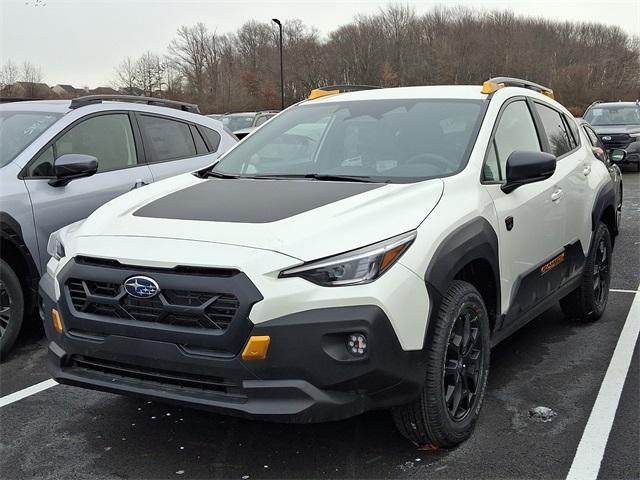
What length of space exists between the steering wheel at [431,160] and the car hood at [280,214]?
26cm

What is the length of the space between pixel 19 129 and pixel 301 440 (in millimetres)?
3429

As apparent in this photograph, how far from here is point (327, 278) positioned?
2.73 meters

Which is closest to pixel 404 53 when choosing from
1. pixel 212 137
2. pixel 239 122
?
pixel 239 122

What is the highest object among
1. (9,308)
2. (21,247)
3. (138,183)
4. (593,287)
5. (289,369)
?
(138,183)

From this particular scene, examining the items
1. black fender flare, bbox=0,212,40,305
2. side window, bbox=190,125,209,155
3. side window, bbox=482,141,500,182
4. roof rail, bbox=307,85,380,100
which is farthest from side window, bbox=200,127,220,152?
side window, bbox=482,141,500,182

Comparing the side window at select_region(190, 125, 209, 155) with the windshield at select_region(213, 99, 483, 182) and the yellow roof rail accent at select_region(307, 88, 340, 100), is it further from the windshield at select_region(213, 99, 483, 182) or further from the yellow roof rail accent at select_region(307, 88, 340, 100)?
the windshield at select_region(213, 99, 483, 182)

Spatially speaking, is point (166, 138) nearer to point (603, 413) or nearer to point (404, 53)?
point (603, 413)

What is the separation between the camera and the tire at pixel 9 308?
4566 mm

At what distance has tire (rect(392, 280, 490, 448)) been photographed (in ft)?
9.71

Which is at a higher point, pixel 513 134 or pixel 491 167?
pixel 513 134

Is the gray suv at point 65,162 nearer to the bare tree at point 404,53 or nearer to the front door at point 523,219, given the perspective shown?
the front door at point 523,219

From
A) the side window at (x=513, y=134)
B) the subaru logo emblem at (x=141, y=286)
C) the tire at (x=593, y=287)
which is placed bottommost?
the tire at (x=593, y=287)

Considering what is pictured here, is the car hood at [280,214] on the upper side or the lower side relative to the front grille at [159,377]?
upper

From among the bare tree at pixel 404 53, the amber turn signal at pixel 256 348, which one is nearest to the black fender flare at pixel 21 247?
the amber turn signal at pixel 256 348
